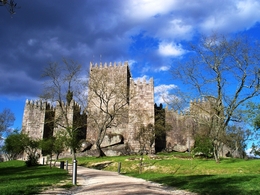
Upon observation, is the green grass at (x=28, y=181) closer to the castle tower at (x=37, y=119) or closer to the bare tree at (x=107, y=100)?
the bare tree at (x=107, y=100)

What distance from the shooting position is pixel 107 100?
38.8 m

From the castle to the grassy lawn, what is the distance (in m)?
10.1

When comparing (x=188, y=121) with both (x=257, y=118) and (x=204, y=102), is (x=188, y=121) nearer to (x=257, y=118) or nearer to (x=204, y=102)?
(x=204, y=102)

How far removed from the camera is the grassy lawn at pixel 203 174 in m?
8.47

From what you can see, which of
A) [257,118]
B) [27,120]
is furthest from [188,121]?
[27,120]

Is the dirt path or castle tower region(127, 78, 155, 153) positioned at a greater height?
castle tower region(127, 78, 155, 153)

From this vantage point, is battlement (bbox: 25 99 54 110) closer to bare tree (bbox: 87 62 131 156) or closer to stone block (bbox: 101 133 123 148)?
bare tree (bbox: 87 62 131 156)

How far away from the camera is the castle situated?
35.2 m

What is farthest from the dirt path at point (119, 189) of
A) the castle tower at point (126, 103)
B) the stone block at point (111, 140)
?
the stone block at point (111, 140)

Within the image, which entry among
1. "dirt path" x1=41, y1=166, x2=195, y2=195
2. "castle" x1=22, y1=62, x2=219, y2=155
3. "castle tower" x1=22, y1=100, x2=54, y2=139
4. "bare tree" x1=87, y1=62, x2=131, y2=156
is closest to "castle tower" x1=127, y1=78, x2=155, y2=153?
"castle" x1=22, y1=62, x2=219, y2=155

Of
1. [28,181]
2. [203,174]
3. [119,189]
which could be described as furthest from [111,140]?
[119,189]

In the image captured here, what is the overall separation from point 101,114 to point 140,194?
31282mm

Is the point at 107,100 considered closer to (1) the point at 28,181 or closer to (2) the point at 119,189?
(1) the point at 28,181

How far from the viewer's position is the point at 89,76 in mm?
35750
